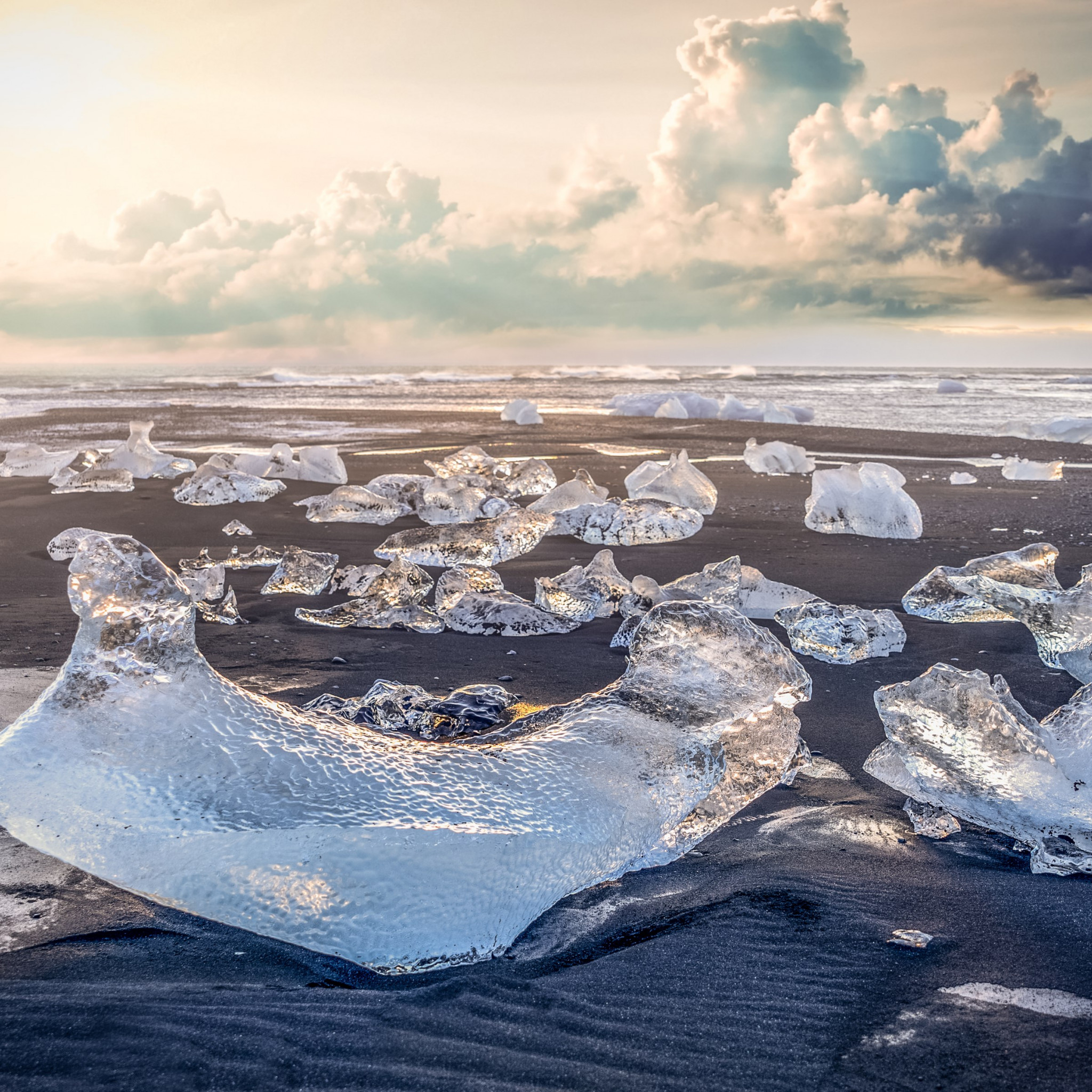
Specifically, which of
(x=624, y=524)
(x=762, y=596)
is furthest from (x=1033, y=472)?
(x=762, y=596)

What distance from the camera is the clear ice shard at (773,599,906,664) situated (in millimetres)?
2859

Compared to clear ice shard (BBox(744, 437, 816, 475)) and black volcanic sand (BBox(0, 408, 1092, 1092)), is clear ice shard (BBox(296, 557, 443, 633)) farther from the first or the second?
clear ice shard (BBox(744, 437, 816, 475))

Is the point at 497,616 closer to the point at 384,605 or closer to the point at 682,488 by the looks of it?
the point at 384,605

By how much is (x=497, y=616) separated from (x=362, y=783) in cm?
157

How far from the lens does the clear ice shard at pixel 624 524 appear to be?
15.5ft

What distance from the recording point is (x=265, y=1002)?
124 centimetres

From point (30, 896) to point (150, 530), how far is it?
401 centimetres

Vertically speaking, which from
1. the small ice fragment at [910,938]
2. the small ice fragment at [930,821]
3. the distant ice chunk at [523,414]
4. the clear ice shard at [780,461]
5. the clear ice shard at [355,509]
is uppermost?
the distant ice chunk at [523,414]

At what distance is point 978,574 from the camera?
3215mm

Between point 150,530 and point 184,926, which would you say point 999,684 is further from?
point 150,530

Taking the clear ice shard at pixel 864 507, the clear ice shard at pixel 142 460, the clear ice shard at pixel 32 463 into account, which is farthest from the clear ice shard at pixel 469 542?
the clear ice shard at pixel 32 463

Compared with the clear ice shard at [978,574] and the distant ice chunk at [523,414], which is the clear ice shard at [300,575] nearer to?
the clear ice shard at [978,574]

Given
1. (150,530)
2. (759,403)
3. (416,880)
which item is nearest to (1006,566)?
(416,880)

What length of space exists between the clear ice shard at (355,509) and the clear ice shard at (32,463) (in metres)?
3.03
